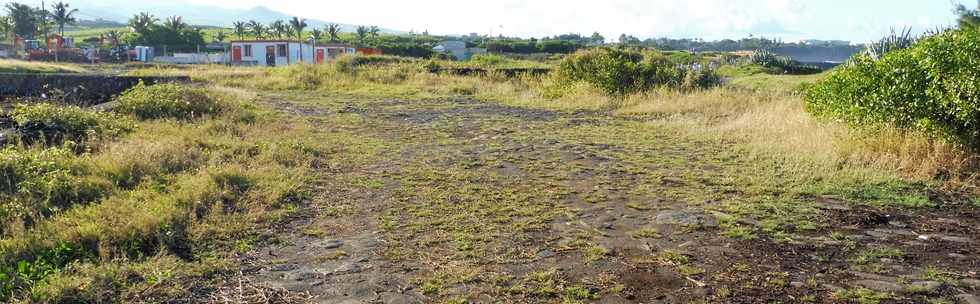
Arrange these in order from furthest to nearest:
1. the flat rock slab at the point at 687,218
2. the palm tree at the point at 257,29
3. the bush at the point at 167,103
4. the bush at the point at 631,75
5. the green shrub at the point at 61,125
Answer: the palm tree at the point at 257,29
the bush at the point at 631,75
the bush at the point at 167,103
the green shrub at the point at 61,125
the flat rock slab at the point at 687,218

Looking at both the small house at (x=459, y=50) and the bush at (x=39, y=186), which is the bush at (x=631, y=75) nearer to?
the bush at (x=39, y=186)

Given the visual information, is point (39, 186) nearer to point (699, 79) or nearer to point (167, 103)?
point (167, 103)

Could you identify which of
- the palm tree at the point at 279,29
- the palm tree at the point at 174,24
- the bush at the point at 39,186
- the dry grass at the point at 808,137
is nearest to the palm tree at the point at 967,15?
the dry grass at the point at 808,137

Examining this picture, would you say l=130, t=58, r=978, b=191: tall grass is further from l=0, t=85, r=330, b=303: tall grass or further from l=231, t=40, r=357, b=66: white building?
l=231, t=40, r=357, b=66: white building

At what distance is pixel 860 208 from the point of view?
534 centimetres

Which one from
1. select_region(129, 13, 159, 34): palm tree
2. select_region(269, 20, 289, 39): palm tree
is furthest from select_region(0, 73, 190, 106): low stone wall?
select_region(269, 20, 289, 39): palm tree

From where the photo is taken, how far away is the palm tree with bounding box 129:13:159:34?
256 feet

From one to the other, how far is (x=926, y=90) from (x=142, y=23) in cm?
8718

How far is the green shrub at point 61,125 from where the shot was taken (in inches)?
296

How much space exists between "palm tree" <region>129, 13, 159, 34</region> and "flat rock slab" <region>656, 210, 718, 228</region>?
81.7 m

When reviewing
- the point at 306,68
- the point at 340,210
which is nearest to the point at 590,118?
the point at 340,210

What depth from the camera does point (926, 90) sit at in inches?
252

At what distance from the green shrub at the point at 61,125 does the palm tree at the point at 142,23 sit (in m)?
76.2

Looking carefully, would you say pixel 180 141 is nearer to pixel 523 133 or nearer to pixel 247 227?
pixel 247 227
